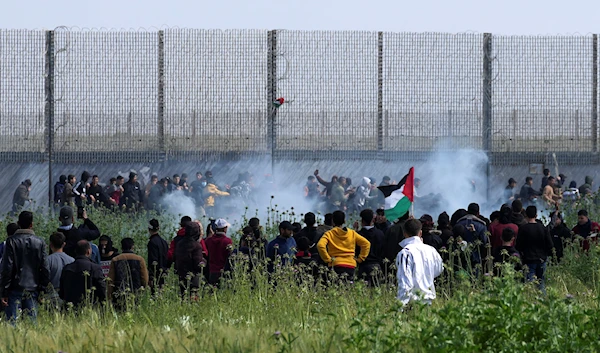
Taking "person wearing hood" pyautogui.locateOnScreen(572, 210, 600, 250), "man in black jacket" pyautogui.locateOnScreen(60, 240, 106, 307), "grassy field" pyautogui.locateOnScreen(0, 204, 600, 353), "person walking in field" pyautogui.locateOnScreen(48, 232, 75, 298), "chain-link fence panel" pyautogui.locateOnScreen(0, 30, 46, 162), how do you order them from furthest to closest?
"chain-link fence panel" pyautogui.locateOnScreen(0, 30, 46, 162) → "person wearing hood" pyautogui.locateOnScreen(572, 210, 600, 250) → "person walking in field" pyautogui.locateOnScreen(48, 232, 75, 298) → "man in black jacket" pyautogui.locateOnScreen(60, 240, 106, 307) → "grassy field" pyautogui.locateOnScreen(0, 204, 600, 353)

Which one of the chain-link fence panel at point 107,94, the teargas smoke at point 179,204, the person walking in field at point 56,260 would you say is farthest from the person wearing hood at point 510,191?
the person walking in field at point 56,260

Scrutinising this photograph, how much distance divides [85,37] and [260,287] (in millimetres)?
17417

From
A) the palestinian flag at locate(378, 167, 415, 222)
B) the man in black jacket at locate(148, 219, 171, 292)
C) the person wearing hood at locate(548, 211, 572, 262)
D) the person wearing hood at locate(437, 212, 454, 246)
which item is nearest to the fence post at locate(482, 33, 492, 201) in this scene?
the palestinian flag at locate(378, 167, 415, 222)

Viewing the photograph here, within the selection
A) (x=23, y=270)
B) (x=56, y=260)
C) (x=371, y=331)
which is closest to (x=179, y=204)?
(x=56, y=260)

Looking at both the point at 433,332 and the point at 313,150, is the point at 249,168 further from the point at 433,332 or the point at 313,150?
the point at 433,332

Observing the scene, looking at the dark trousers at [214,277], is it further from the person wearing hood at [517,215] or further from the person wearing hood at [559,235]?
the person wearing hood at [559,235]

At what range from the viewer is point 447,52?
1097 inches

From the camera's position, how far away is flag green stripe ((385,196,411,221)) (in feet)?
55.1

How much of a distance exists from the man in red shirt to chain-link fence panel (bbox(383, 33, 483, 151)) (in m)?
14.0

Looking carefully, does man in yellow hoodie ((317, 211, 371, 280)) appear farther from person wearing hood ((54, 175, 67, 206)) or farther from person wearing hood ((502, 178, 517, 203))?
person wearing hood ((502, 178, 517, 203))

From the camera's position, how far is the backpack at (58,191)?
25.5m

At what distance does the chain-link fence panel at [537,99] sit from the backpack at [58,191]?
10.3m

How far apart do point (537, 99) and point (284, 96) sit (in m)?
6.20

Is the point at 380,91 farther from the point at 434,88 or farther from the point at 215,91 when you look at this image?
the point at 215,91
